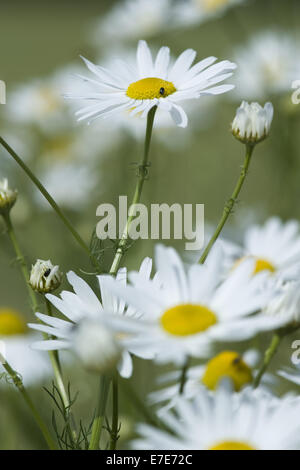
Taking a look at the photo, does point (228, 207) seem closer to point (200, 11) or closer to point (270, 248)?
point (270, 248)

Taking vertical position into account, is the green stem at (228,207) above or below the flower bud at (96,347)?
above

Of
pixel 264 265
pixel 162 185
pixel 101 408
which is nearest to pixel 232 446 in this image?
pixel 101 408

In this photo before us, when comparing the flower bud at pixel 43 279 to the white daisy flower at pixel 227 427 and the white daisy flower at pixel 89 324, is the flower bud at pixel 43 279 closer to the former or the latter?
the white daisy flower at pixel 89 324

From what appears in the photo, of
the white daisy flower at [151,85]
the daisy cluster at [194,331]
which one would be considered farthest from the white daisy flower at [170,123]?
the daisy cluster at [194,331]

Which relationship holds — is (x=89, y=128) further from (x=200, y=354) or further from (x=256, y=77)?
(x=200, y=354)

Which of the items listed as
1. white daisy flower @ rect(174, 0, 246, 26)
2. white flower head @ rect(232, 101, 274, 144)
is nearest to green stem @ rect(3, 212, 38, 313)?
white flower head @ rect(232, 101, 274, 144)

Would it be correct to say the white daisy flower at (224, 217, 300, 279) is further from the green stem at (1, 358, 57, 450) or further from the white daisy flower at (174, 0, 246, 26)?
the white daisy flower at (174, 0, 246, 26)
